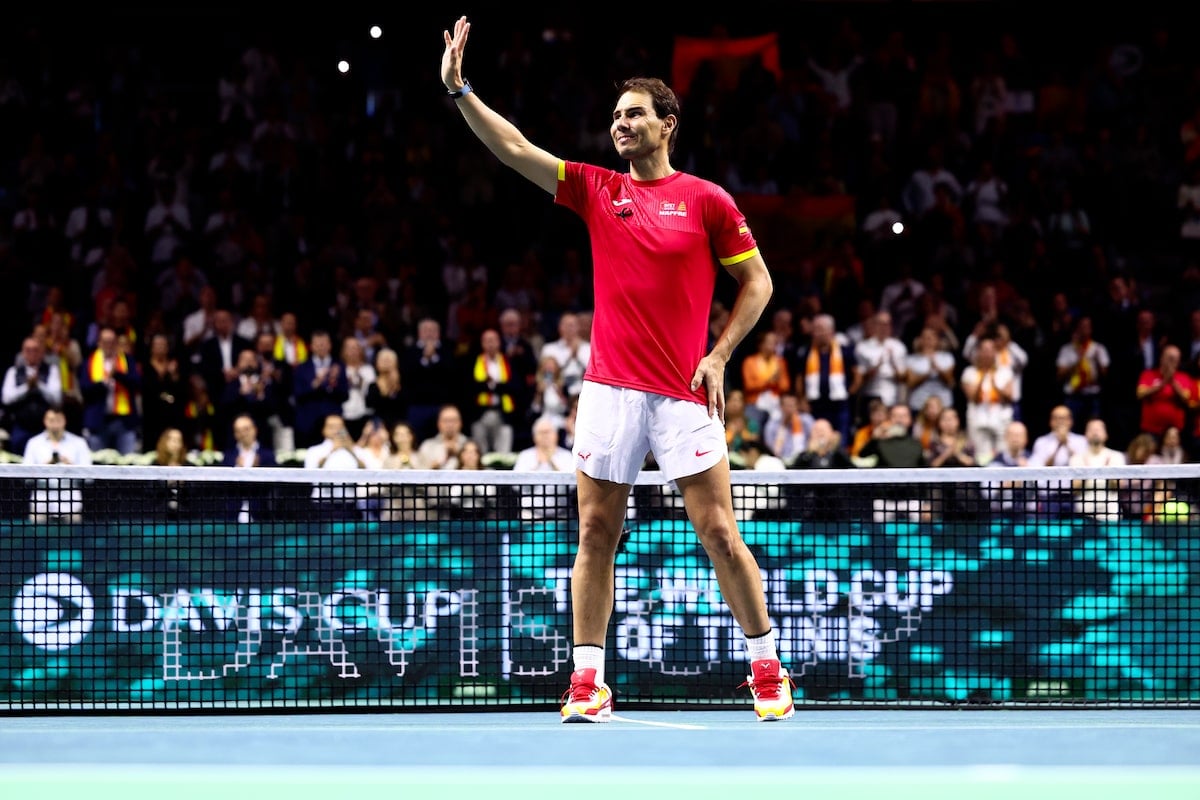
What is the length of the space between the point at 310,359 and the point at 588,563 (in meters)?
8.58

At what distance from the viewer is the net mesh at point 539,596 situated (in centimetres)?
966

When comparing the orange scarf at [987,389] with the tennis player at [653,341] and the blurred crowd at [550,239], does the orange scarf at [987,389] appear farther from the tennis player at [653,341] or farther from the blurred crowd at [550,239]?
the tennis player at [653,341]

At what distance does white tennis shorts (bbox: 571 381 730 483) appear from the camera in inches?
248

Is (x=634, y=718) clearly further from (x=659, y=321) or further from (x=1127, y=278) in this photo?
(x=1127, y=278)

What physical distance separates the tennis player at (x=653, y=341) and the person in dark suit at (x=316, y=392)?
26.6ft

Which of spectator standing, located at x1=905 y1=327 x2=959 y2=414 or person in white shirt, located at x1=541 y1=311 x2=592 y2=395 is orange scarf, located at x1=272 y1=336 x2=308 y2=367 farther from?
spectator standing, located at x1=905 y1=327 x2=959 y2=414

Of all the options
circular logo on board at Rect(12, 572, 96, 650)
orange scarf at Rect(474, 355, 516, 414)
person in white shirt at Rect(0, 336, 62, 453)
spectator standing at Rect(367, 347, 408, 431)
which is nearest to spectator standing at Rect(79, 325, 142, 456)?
person in white shirt at Rect(0, 336, 62, 453)

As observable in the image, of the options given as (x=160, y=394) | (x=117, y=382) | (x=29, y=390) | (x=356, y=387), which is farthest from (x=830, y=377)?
(x=29, y=390)

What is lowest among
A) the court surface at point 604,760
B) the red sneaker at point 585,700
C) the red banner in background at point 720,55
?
the court surface at point 604,760

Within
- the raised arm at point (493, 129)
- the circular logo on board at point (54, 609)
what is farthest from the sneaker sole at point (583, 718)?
the circular logo on board at point (54, 609)

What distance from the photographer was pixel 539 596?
32.2 feet

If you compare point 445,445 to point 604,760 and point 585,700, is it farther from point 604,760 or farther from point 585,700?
point 604,760

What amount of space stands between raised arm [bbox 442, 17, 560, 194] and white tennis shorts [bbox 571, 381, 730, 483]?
862mm

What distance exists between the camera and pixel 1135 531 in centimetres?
1014
